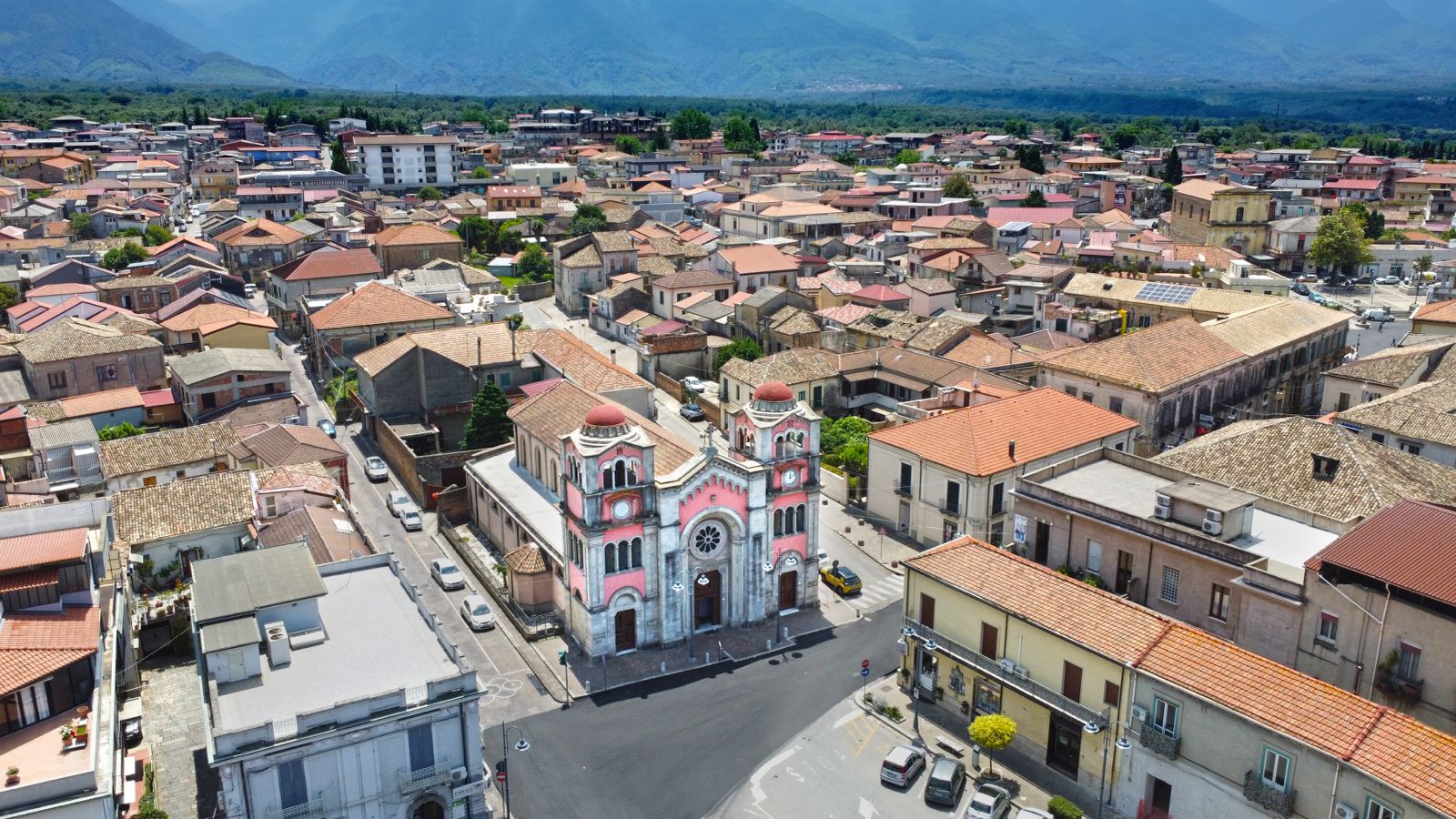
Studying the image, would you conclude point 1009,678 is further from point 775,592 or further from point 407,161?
point 407,161

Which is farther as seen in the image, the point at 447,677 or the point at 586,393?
the point at 586,393

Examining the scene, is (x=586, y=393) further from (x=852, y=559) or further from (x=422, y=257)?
(x=422, y=257)

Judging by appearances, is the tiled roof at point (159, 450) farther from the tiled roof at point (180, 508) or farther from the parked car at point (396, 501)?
the parked car at point (396, 501)

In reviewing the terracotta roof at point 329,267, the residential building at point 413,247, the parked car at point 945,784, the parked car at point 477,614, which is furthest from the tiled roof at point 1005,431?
the residential building at point 413,247

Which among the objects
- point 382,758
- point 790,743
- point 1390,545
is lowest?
point 790,743

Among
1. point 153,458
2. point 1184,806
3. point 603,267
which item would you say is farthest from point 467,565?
point 603,267

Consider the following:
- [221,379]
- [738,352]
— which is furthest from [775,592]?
[221,379]

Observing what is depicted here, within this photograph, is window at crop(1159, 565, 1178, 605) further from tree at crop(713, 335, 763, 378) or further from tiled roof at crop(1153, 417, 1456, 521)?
tree at crop(713, 335, 763, 378)
